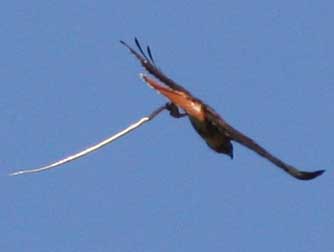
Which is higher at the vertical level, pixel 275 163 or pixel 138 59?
pixel 138 59

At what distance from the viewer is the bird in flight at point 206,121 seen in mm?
2744

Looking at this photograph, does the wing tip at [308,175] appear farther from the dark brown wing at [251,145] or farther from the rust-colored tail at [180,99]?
the rust-colored tail at [180,99]

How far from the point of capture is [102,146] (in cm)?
296

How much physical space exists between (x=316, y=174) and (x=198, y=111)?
413 millimetres

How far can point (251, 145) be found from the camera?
2.76m

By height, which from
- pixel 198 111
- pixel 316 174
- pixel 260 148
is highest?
pixel 198 111

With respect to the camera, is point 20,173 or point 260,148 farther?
point 20,173

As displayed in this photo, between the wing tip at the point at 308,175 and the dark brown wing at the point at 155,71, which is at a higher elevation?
the dark brown wing at the point at 155,71

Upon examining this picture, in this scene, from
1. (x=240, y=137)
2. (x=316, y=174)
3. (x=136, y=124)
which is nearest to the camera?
(x=316, y=174)

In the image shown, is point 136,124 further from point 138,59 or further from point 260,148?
point 260,148

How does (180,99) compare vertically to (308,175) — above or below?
above

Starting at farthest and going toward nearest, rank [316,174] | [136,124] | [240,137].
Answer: [136,124], [240,137], [316,174]

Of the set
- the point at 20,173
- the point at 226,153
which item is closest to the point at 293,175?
the point at 226,153

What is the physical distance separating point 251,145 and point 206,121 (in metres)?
0.17
